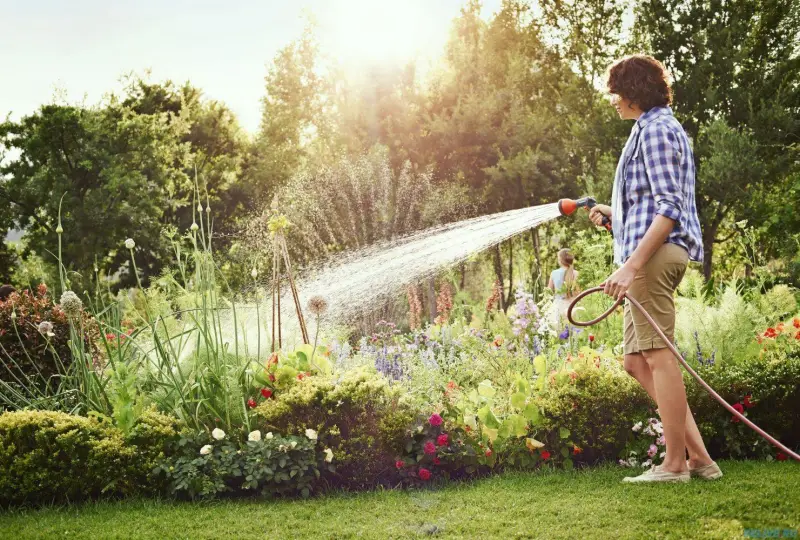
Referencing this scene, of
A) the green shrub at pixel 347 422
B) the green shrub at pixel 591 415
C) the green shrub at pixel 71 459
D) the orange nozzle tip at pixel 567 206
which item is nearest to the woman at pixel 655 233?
the orange nozzle tip at pixel 567 206

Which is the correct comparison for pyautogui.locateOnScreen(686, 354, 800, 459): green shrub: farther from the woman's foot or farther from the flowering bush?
the flowering bush

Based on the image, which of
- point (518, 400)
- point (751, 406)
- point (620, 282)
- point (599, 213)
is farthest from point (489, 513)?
point (751, 406)

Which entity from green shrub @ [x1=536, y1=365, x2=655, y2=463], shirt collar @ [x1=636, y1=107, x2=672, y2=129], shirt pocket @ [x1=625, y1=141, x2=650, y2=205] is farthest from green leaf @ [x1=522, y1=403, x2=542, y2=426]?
shirt collar @ [x1=636, y1=107, x2=672, y2=129]

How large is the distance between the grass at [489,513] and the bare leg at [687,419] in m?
0.13

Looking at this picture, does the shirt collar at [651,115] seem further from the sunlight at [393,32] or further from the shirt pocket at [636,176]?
the sunlight at [393,32]

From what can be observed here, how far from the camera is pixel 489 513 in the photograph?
335cm

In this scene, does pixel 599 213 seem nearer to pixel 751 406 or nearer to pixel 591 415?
pixel 591 415

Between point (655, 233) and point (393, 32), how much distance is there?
15626 mm

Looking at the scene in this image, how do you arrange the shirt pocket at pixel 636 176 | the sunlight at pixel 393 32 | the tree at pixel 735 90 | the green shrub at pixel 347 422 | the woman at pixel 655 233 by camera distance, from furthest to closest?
the sunlight at pixel 393 32 → the tree at pixel 735 90 → the green shrub at pixel 347 422 → the shirt pocket at pixel 636 176 → the woman at pixel 655 233

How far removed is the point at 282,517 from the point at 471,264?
1624 centimetres

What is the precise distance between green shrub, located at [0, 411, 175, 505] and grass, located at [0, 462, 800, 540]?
121mm

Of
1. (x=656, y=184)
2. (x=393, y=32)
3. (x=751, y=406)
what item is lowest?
(x=751, y=406)

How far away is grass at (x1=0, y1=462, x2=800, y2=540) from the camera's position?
3.05m

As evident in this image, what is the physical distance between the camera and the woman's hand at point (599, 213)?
147 inches
